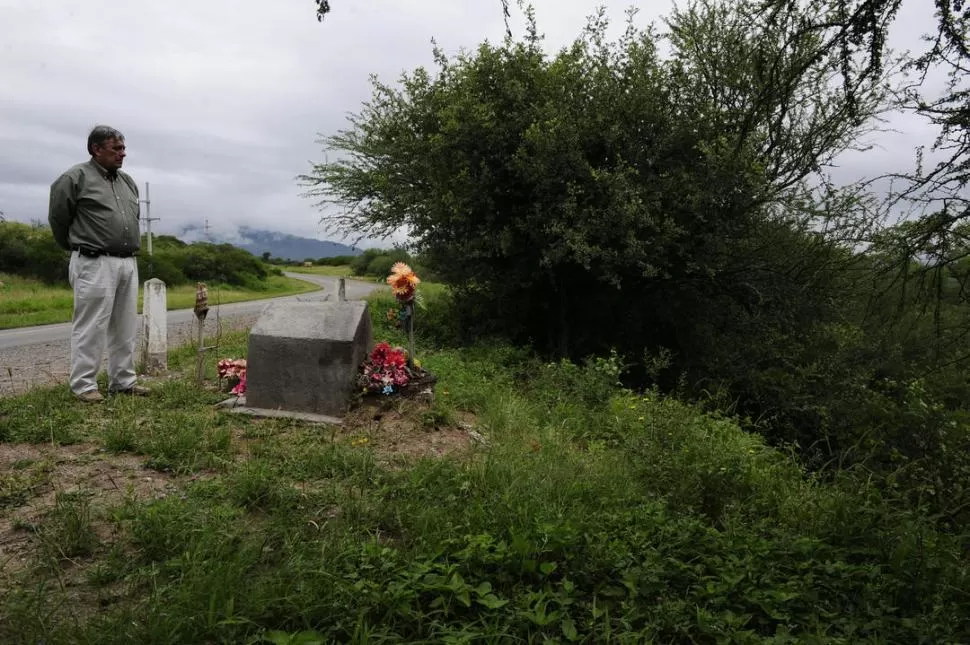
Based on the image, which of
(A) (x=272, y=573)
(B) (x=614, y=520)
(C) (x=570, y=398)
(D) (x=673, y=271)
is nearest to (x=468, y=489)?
(B) (x=614, y=520)

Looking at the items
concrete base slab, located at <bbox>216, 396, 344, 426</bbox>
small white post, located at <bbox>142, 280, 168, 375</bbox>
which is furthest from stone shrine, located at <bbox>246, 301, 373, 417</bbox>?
small white post, located at <bbox>142, 280, 168, 375</bbox>

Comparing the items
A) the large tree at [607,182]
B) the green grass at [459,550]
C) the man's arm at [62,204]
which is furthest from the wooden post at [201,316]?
the large tree at [607,182]

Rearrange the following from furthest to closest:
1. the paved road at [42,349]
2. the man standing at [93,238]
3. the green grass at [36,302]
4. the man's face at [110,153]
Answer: the green grass at [36,302] < the paved road at [42,349] < the man's face at [110,153] < the man standing at [93,238]

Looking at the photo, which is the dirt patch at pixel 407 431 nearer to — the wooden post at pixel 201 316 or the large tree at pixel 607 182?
the wooden post at pixel 201 316

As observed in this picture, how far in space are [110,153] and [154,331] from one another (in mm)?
2371

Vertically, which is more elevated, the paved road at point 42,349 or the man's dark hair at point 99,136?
the man's dark hair at point 99,136

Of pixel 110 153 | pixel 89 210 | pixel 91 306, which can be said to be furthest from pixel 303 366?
pixel 110 153

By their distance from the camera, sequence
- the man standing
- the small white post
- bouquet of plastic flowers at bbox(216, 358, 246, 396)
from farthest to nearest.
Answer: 1. the small white post
2. bouquet of plastic flowers at bbox(216, 358, 246, 396)
3. the man standing

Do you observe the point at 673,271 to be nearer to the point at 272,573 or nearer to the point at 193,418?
the point at 193,418

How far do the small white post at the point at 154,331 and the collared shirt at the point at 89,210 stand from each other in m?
1.65

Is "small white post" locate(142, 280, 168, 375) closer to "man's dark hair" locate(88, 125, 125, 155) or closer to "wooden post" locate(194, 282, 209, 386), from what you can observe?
"wooden post" locate(194, 282, 209, 386)

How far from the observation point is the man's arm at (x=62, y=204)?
539cm

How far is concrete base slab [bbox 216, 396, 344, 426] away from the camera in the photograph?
5461mm

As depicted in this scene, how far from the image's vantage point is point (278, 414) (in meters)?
5.56
